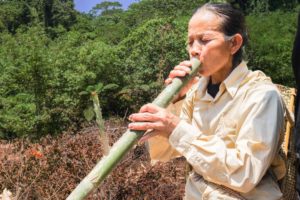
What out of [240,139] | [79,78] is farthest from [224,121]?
[79,78]

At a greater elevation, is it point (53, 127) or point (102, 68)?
point (102, 68)

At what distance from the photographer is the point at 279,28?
44.3 feet

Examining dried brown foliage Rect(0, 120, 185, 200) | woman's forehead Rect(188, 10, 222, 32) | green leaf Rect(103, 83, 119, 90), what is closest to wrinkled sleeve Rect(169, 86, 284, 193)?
woman's forehead Rect(188, 10, 222, 32)

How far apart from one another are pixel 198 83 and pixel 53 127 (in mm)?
7177

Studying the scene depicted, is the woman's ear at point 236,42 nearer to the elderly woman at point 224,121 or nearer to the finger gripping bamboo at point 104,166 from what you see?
the elderly woman at point 224,121

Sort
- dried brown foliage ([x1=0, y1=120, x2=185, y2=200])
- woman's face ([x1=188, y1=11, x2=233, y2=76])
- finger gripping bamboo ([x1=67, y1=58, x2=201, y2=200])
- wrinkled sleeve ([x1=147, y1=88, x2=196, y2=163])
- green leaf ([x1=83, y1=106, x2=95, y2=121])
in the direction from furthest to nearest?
green leaf ([x1=83, y1=106, x2=95, y2=121]), dried brown foliage ([x1=0, y1=120, x2=185, y2=200]), wrinkled sleeve ([x1=147, y1=88, x2=196, y2=163]), woman's face ([x1=188, y1=11, x2=233, y2=76]), finger gripping bamboo ([x1=67, y1=58, x2=201, y2=200])

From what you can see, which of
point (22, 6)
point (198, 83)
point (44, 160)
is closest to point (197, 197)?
point (198, 83)

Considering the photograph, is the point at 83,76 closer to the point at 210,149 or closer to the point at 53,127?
the point at 53,127

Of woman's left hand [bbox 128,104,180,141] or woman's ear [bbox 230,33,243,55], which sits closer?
woman's left hand [bbox 128,104,180,141]

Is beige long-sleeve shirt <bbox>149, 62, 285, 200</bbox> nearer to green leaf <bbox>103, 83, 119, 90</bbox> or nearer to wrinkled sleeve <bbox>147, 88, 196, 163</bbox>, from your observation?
wrinkled sleeve <bbox>147, 88, 196, 163</bbox>

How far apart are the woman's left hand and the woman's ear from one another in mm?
347

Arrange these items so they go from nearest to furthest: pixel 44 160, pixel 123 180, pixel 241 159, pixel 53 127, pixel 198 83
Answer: pixel 241 159 < pixel 198 83 < pixel 123 180 < pixel 44 160 < pixel 53 127

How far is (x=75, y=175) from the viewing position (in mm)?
4367

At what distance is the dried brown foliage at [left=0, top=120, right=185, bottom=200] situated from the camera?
393cm
